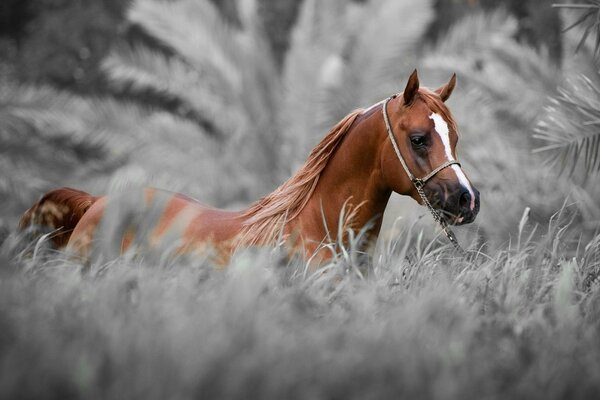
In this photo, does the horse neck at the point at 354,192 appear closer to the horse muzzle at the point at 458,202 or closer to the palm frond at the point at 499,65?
the horse muzzle at the point at 458,202

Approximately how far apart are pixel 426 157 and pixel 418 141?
0.30 ft

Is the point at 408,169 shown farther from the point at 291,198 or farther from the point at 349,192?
the point at 291,198

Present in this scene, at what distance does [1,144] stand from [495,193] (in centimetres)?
717

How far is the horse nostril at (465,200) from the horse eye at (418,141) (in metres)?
0.34

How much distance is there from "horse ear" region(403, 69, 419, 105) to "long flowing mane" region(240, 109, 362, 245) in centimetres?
40

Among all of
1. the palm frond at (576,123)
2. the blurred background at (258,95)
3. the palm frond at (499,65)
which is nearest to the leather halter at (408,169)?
the palm frond at (576,123)

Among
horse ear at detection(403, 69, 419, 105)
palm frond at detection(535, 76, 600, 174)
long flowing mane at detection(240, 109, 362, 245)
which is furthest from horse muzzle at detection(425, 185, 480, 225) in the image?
palm frond at detection(535, 76, 600, 174)

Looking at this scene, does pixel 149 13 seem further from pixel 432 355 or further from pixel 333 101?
pixel 432 355

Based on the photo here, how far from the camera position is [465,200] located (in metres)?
3.63

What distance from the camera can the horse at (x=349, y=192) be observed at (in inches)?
147

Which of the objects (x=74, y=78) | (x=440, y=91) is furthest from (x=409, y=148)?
(x=74, y=78)

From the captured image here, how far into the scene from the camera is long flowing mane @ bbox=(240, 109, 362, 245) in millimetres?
3951

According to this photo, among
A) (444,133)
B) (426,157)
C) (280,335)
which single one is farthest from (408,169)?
(280,335)

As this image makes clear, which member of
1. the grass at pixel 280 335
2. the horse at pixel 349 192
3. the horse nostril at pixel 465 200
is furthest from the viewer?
the horse at pixel 349 192
